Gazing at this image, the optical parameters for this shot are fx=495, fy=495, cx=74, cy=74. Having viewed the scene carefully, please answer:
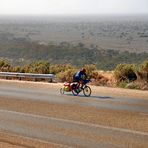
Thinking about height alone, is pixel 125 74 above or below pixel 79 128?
above

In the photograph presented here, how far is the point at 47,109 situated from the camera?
16953mm

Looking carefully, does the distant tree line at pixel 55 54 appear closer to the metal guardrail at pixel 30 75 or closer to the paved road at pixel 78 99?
Answer: the metal guardrail at pixel 30 75

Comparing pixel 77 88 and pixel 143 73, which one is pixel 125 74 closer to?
pixel 143 73

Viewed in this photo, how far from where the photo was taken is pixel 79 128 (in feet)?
45.0

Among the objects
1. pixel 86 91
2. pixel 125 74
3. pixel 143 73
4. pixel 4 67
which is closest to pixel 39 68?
pixel 4 67

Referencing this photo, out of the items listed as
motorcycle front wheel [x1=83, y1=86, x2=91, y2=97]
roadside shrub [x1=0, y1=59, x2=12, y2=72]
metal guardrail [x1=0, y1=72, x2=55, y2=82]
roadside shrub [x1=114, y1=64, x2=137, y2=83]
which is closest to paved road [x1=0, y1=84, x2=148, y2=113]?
motorcycle front wheel [x1=83, y1=86, x2=91, y2=97]

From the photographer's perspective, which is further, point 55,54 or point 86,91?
point 55,54

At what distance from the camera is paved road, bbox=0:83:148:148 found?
481 inches

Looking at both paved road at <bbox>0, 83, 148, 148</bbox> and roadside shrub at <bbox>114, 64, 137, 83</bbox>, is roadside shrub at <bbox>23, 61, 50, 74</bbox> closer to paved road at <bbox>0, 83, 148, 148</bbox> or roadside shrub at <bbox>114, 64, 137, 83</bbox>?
roadside shrub at <bbox>114, 64, 137, 83</bbox>

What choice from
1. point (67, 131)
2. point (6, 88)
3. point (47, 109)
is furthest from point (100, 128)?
point (6, 88)

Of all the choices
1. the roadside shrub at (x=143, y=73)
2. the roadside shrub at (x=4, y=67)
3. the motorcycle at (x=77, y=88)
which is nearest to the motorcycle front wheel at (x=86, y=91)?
the motorcycle at (x=77, y=88)

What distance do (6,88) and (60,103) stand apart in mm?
5627

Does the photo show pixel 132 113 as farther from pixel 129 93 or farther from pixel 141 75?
pixel 141 75

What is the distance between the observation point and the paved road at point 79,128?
1222 centimetres
